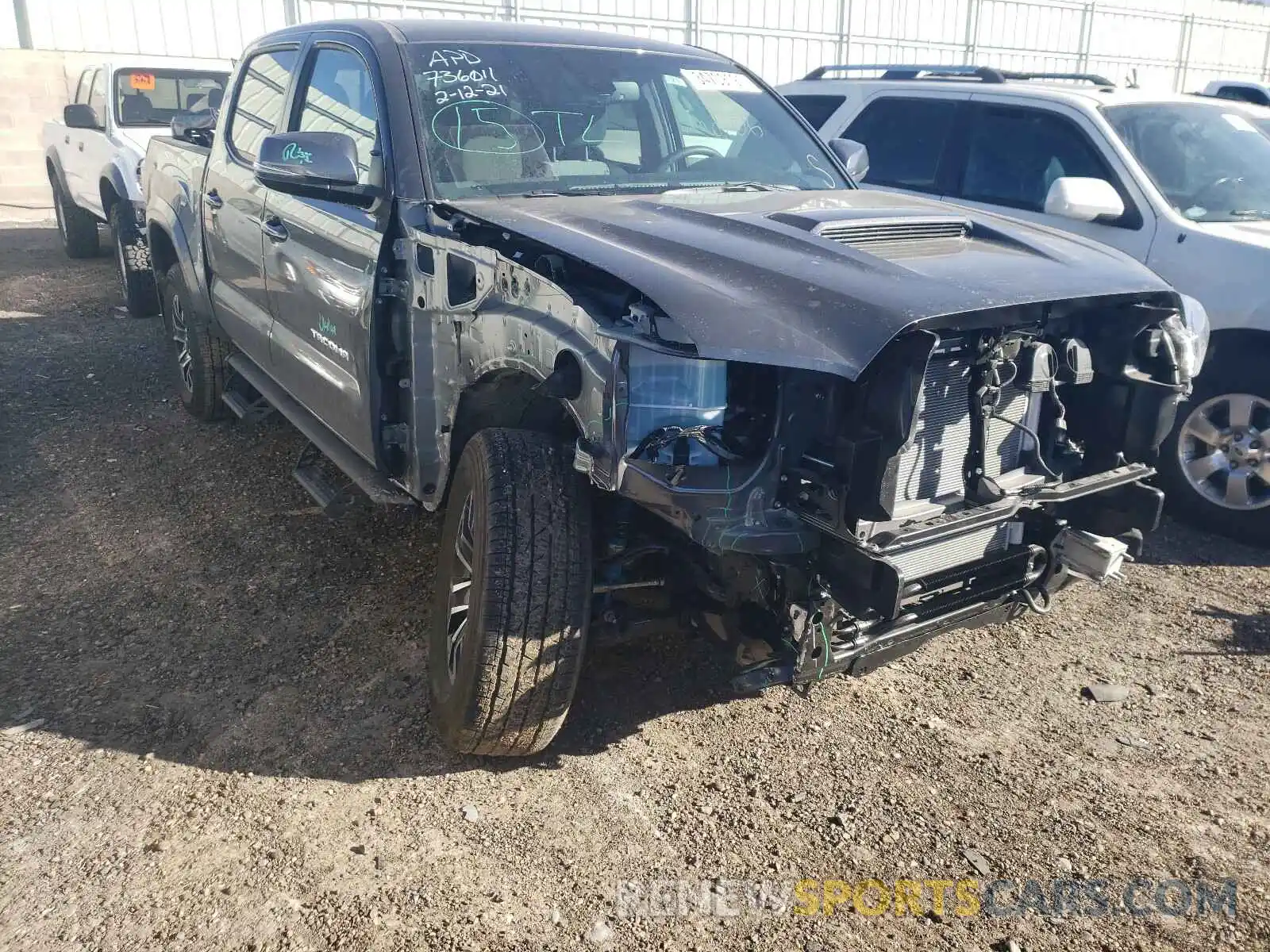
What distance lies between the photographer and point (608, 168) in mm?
3654

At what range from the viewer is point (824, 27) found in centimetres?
1795

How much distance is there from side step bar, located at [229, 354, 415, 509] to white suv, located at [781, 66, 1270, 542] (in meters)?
3.18

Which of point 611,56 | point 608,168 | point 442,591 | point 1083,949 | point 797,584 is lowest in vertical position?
point 1083,949

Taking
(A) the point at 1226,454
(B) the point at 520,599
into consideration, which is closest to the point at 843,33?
(A) the point at 1226,454

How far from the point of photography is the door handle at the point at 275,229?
4082mm

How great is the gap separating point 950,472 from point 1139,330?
74cm

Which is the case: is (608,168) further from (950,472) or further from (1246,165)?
(1246,165)

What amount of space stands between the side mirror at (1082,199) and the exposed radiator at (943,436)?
92.4 inches

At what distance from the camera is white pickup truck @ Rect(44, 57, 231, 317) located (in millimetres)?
7988

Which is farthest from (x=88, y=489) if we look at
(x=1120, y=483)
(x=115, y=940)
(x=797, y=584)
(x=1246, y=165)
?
(x=1246, y=165)

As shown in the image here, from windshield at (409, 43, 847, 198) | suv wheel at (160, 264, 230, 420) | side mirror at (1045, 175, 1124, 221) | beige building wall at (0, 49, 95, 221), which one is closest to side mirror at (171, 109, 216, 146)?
suv wheel at (160, 264, 230, 420)

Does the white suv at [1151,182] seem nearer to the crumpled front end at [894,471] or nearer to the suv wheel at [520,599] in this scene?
the crumpled front end at [894,471]

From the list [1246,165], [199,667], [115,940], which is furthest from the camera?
[1246,165]

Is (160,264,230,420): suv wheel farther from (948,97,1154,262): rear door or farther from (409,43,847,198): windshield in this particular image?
(948,97,1154,262): rear door
